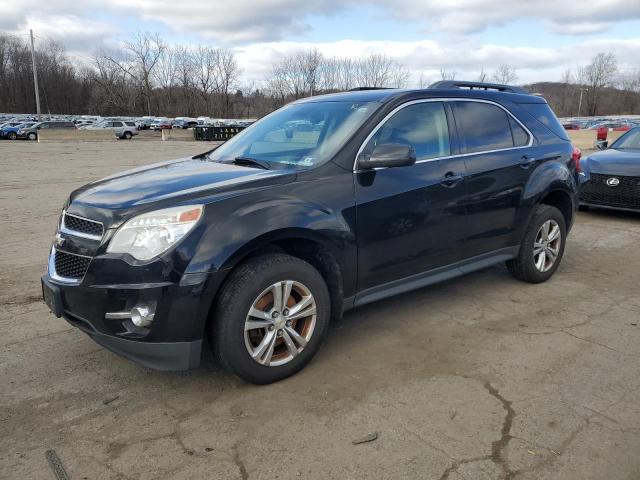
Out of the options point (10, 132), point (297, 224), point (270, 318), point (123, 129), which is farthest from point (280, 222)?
point (123, 129)

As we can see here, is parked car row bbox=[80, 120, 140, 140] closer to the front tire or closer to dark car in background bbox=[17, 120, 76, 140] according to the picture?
dark car in background bbox=[17, 120, 76, 140]

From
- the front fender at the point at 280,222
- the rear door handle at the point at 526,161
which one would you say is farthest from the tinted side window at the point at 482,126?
Result: the front fender at the point at 280,222

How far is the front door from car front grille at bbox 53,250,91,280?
5.74ft

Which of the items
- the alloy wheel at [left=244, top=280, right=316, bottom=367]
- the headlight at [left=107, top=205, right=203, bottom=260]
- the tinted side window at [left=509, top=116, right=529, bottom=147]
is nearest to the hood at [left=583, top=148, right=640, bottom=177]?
the tinted side window at [left=509, top=116, right=529, bottom=147]

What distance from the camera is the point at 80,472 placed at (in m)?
2.53

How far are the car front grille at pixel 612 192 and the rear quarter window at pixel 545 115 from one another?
376 centimetres

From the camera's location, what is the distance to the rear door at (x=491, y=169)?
4363 millimetres

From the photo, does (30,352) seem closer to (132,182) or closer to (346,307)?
(132,182)

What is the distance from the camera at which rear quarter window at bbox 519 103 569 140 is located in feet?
16.9

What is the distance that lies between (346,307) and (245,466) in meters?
1.40

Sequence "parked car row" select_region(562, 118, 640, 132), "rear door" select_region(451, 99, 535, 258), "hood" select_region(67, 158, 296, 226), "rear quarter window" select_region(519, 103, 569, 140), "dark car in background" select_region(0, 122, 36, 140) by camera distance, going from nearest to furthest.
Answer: "hood" select_region(67, 158, 296, 226) < "rear door" select_region(451, 99, 535, 258) < "rear quarter window" select_region(519, 103, 569, 140) < "parked car row" select_region(562, 118, 640, 132) < "dark car in background" select_region(0, 122, 36, 140)

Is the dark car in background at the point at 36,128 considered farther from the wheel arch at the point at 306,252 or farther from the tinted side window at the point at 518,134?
the wheel arch at the point at 306,252

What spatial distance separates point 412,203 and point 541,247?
6.80 feet

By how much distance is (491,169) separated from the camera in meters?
4.48
